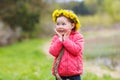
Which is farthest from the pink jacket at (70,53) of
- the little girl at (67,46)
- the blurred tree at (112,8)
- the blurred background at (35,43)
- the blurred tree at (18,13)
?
the blurred tree at (112,8)

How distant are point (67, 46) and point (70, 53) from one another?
0.52 ft

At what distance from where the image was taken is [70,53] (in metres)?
6.13

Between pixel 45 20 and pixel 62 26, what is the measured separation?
35.4 metres

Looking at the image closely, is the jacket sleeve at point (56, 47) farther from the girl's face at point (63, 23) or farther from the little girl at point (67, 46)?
the girl's face at point (63, 23)

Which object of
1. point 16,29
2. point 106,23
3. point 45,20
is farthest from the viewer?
point 106,23

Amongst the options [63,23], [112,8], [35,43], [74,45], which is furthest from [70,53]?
[112,8]

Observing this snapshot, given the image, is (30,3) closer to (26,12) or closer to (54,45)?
(26,12)

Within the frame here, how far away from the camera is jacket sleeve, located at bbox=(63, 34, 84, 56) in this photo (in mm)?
6016

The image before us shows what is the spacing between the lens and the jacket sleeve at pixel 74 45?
19.7 feet

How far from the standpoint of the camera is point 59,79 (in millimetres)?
6160

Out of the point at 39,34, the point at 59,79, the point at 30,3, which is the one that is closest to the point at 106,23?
the point at 39,34

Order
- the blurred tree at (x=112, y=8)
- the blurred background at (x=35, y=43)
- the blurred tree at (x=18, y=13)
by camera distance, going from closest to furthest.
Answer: the blurred background at (x=35, y=43)
the blurred tree at (x=18, y=13)
the blurred tree at (x=112, y=8)

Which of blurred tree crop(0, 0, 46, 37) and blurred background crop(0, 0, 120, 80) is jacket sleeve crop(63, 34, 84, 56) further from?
blurred tree crop(0, 0, 46, 37)

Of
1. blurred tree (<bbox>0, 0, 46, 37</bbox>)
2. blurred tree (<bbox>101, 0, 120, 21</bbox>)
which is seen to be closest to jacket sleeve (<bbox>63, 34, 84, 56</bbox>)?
blurred tree (<bbox>0, 0, 46, 37</bbox>)
